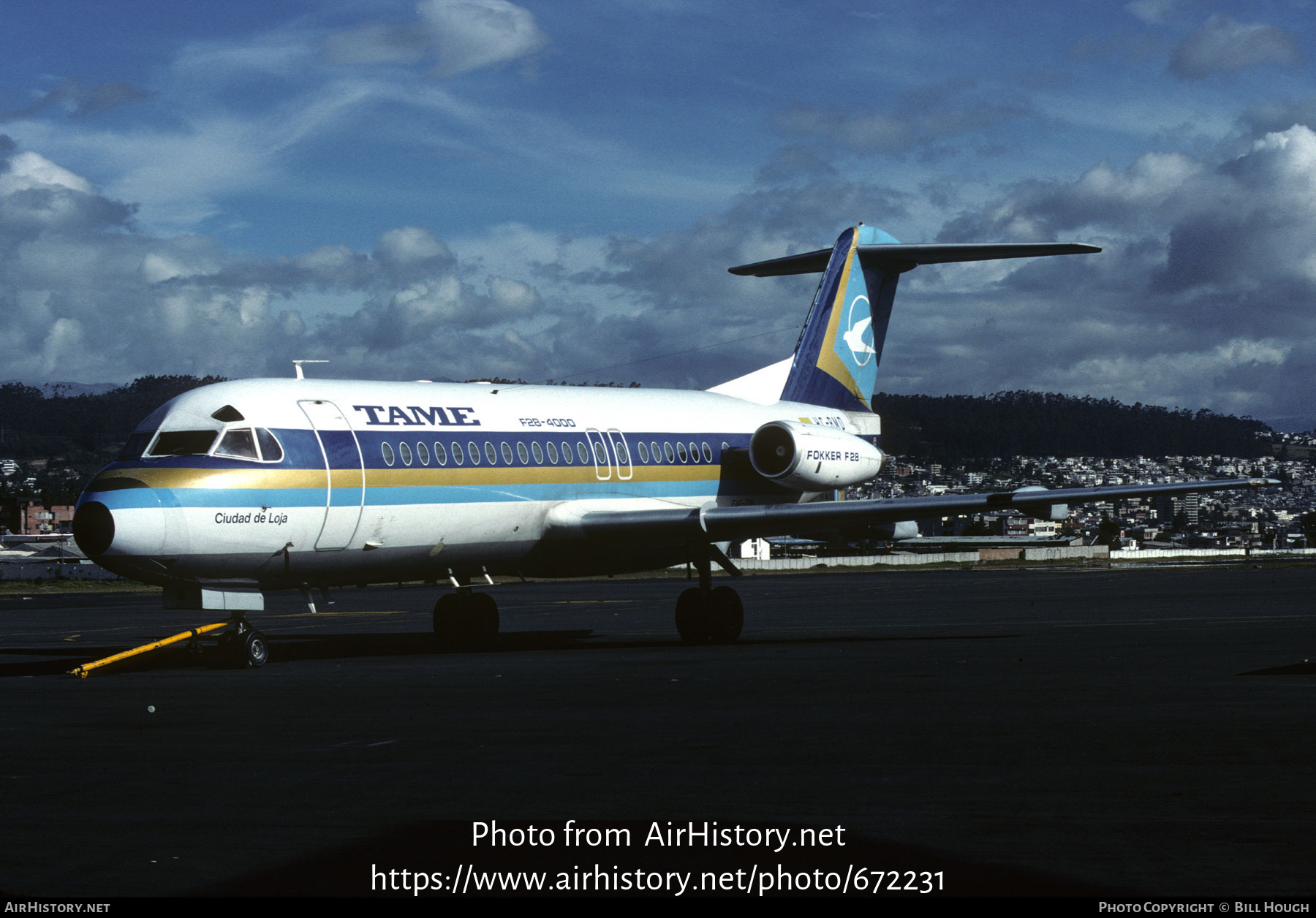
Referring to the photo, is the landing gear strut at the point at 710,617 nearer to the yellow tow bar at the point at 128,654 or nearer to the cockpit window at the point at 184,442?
the yellow tow bar at the point at 128,654

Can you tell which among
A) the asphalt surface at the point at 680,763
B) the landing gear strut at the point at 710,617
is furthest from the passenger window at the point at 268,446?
the landing gear strut at the point at 710,617

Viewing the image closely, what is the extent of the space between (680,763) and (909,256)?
22.3 m

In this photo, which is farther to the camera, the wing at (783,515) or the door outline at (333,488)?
the wing at (783,515)

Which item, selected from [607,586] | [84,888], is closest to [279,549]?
[84,888]

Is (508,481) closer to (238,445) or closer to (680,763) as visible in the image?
(238,445)

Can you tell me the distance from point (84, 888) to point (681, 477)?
67.5 ft

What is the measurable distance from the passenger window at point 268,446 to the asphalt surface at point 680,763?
2977 mm

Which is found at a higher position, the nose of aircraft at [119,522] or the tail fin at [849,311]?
the tail fin at [849,311]

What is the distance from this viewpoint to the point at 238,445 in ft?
67.0

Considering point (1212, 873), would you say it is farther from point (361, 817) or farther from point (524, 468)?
point (524, 468)

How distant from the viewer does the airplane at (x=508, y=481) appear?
65.3ft

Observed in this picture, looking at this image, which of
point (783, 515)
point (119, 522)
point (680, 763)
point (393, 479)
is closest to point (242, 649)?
point (119, 522)

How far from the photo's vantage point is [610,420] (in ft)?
87.1

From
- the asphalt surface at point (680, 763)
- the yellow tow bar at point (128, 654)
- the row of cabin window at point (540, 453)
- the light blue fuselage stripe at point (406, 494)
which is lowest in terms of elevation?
the asphalt surface at point (680, 763)
